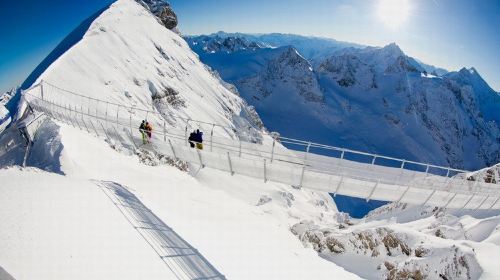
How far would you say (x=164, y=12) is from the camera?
10819cm

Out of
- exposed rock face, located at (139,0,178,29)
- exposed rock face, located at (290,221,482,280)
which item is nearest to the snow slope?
exposed rock face, located at (290,221,482,280)

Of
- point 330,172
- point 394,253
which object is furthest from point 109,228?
point 394,253

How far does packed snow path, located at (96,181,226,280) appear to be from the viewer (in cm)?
1074

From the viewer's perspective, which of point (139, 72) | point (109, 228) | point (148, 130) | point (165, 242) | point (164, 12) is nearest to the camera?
point (109, 228)

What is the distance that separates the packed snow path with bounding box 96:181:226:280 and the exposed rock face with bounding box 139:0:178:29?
321ft

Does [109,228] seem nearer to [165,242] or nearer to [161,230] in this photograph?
[165,242]

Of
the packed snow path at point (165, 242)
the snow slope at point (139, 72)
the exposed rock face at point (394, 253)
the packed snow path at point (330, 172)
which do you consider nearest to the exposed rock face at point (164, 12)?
the snow slope at point (139, 72)

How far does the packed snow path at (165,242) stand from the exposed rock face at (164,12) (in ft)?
321

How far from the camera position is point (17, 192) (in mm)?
10789

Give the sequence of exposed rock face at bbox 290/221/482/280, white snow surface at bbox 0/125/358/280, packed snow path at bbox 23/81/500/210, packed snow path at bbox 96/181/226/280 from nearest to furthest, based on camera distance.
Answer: white snow surface at bbox 0/125/358/280 < packed snow path at bbox 96/181/226/280 < exposed rock face at bbox 290/221/482/280 < packed snow path at bbox 23/81/500/210

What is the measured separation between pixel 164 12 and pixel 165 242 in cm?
10532

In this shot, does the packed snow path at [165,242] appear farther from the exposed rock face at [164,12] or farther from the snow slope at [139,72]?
the exposed rock face at [164,12]

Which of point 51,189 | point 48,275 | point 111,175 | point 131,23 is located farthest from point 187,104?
point 48,275

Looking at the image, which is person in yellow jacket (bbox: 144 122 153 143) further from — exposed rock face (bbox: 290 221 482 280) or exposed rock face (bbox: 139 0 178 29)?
exposed rock face (bbox: 139 0 178 29)
